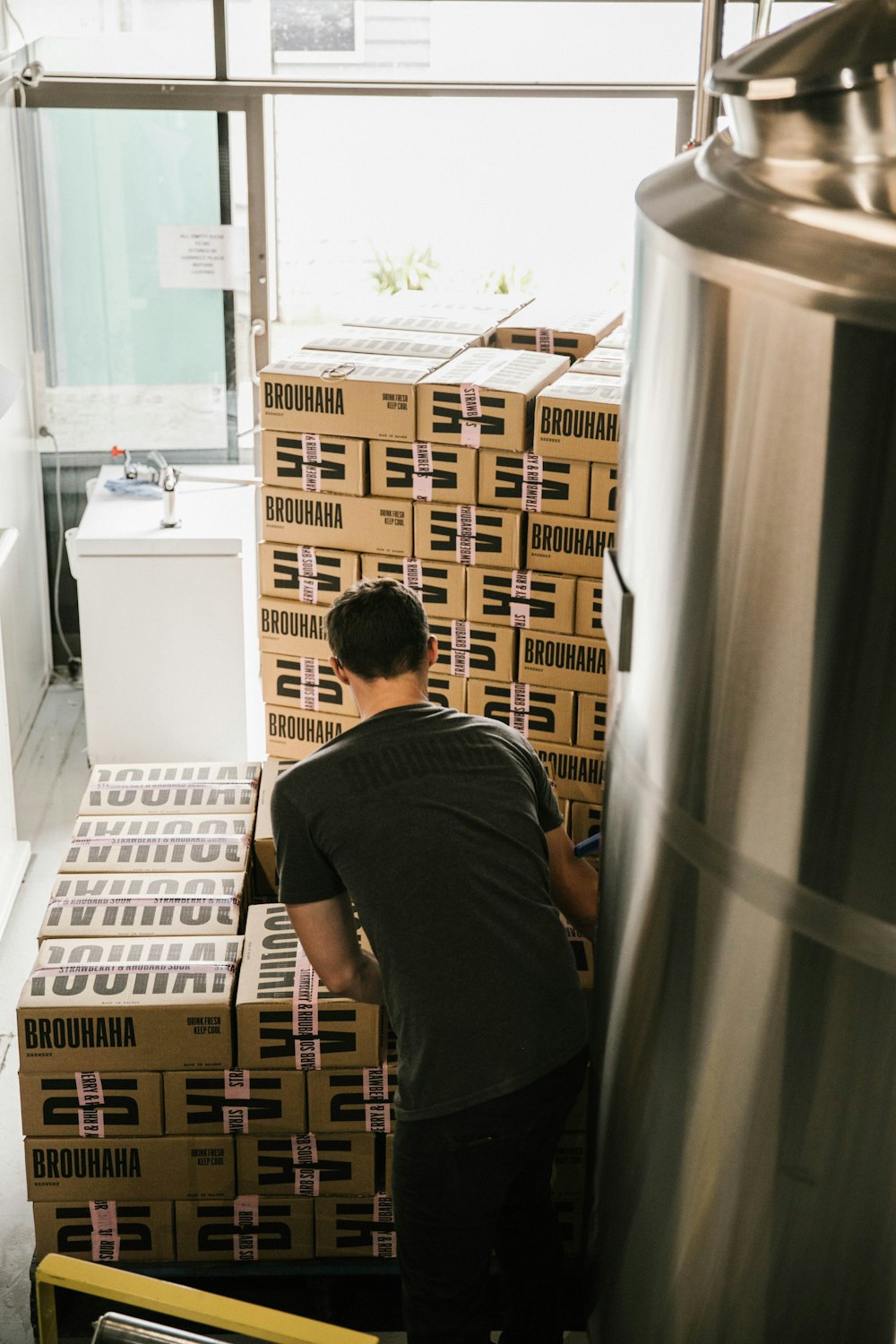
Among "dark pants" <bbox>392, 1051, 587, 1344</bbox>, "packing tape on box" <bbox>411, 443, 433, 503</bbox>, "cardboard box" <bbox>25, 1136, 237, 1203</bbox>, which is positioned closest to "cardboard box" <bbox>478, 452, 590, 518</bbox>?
"packing tape on box" <bbox>411, 443, 433, 503</bbox>

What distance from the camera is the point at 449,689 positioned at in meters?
3.55

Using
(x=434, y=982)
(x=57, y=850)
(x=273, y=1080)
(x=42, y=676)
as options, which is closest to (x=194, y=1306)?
(x=273, y=1080)

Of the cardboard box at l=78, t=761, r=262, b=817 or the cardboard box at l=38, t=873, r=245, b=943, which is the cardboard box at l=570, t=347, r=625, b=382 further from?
the cardboard box at l=38, t=873, r=245, b=943

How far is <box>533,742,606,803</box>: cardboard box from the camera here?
3449 mm

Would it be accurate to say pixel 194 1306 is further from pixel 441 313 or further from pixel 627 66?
pixel 627 66

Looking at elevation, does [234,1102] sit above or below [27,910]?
above

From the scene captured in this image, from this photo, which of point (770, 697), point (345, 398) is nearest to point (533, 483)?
point (345, 398)

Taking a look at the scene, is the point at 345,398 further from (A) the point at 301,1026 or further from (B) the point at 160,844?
(A) the point at 301,1026

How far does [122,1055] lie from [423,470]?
4.85 feet

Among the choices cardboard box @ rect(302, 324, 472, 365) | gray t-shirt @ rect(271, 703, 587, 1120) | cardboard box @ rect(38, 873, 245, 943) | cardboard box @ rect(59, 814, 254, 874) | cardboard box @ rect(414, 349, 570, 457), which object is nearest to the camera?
gray t-shirt @ rect(271, 703, 587, 1120)

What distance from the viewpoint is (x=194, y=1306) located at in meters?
2.27

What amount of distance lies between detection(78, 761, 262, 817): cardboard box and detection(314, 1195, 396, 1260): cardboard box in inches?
37.5

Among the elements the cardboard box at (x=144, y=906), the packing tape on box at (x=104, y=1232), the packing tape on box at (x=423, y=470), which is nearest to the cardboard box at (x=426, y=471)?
the packing tape on box at (x=423, y=470)

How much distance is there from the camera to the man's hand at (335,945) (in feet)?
7.47
